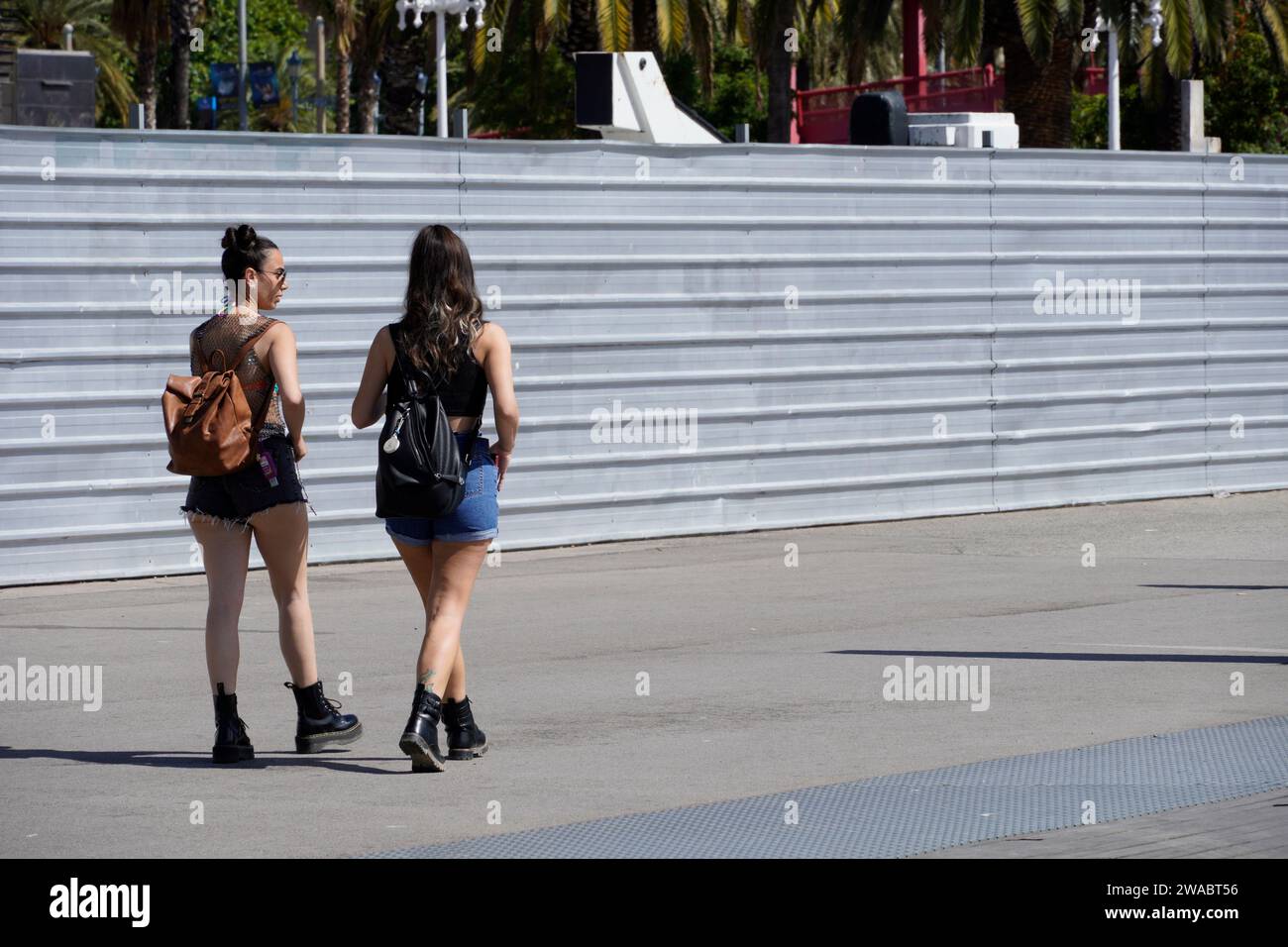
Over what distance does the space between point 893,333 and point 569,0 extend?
44.4ft

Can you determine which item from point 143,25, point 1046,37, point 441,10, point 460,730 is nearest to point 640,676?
point 460,730

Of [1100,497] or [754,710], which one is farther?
[1100,497]

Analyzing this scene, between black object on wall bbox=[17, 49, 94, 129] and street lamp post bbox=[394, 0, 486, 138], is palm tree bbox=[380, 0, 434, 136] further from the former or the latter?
black object on wall bbox=[17, 49, 94, 129]

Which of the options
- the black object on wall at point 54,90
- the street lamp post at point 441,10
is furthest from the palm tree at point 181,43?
the black object on wall at point 54,90

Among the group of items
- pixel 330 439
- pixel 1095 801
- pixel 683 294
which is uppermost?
pixel 683 294

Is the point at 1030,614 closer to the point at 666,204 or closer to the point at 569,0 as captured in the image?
the point at 666,204

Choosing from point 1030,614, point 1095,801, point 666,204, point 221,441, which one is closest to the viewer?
point 1095,801

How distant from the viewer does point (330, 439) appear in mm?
12523

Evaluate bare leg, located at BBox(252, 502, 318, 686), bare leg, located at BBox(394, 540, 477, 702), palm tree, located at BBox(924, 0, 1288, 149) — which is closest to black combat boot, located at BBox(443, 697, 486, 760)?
Answer: bare leg, located at BBox(394, 540, 477, 702)

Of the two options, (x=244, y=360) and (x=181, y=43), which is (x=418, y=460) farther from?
(x=181, y=43)

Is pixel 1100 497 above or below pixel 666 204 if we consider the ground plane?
below

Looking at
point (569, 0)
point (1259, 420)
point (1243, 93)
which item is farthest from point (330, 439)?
point (1243, 93)

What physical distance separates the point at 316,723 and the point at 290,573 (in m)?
0.55

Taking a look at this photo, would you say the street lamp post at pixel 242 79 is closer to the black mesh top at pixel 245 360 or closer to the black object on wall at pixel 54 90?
the black object on wall at pixel 54 90
